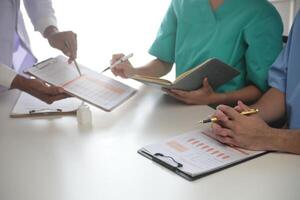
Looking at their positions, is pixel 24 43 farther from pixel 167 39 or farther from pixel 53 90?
pixel 167 39

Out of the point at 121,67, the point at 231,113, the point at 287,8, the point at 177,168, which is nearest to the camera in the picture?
the point at 177,168

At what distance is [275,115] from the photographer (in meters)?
1.27

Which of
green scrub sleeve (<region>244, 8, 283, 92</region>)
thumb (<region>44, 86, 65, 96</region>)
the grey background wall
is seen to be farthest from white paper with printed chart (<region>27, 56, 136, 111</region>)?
the grey background wall

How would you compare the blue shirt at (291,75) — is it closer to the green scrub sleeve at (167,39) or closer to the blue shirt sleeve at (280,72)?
the blue shirt sleeve at (280,72)

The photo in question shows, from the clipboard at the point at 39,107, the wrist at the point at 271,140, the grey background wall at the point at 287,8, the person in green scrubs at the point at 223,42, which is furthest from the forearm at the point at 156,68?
the grey background wall at the point at 287,8

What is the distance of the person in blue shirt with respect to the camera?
102 centimetres

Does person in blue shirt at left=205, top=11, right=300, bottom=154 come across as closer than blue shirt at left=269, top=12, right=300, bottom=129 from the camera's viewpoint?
Yes

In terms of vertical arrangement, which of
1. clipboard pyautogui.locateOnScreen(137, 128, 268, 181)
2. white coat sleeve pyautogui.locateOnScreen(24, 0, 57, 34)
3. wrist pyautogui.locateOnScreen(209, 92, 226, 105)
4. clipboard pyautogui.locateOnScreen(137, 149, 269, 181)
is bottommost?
clipboard pyautogui.locateOnScreen(137, 149, 269, 181)

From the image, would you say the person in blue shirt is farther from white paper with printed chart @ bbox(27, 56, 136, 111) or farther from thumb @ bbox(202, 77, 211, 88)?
white paper with printed chart @ bbox(27, 56, 136, 111)

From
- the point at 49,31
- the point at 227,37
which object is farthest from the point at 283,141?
the point at 49,31

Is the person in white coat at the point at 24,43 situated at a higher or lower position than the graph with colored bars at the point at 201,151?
higher

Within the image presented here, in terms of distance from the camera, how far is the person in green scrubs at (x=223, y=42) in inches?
54.3

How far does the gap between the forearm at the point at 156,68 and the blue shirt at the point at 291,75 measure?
515mm

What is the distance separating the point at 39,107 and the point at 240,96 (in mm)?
684
